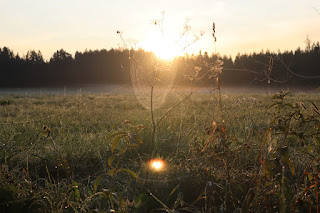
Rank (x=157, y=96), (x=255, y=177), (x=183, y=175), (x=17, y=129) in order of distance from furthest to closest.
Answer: (x=157, y=96)
(x=17, y=129)
(x=183, y=175)
(x=255, y=177)

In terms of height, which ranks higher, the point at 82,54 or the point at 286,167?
the point at 82,54

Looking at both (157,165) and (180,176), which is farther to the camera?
(157,165)

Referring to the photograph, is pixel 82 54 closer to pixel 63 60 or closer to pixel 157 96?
pixel 63 60

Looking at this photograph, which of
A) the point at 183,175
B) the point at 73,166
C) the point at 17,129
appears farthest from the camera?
the point at 17,129

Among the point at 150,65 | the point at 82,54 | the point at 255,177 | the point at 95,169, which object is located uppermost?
the point at 82,54

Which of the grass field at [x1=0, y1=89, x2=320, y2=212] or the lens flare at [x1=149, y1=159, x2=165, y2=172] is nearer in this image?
the grass field at [x1=0, y1=89, x2=320, y2=212]

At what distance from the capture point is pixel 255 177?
1.78 meters

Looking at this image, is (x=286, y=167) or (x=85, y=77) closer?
(x=286, y=167)

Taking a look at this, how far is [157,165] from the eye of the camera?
7.80 feet

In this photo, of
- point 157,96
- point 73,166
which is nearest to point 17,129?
point 73,166

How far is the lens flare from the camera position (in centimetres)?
228

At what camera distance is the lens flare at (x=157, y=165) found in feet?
7.49

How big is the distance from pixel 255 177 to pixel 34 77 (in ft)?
135

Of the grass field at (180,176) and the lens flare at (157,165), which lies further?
the lens flare at (157,165)
